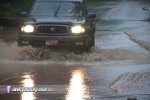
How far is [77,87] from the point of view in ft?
31.8

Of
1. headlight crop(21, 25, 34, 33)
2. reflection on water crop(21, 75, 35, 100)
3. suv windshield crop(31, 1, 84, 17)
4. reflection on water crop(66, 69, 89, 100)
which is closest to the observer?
reflection on water crop(21, 75, 35, 100)

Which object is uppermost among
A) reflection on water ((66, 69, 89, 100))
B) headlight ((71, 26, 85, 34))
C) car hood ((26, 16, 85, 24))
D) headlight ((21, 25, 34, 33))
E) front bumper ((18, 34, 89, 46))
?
car hood ((26, 16, 85, 24))

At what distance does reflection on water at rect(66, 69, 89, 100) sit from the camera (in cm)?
876

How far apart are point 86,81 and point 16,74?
1843mm

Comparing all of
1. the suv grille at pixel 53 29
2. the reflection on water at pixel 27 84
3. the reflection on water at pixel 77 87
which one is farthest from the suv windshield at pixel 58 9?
the reflection on water at pixel 27 84

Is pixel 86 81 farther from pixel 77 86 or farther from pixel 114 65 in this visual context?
pixel 114 65

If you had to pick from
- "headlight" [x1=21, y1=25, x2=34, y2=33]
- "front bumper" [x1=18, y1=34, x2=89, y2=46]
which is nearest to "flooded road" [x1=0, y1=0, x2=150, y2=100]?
"front bumper" [x1=18, y1=34, x2=89, y2=46]

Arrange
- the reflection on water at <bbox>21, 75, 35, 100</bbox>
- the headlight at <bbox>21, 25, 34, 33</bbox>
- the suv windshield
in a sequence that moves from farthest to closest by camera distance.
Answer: the suv windshield, the headlight at <bbox>21, 25, 34, 33</bbox>, the reflection on water at <bbox>21, 75, 35, 100</bbox>

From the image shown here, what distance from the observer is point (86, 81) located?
34.4 feet

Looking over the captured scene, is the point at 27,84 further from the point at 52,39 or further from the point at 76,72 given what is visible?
the point at 52,39

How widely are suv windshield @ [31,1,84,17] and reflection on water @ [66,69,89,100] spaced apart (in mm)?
3902

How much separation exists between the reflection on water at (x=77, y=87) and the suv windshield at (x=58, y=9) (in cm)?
390

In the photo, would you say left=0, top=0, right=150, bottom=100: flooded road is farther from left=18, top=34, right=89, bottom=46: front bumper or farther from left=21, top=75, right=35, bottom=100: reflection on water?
left=18, top=34, right=89, bottom=46: front bumper

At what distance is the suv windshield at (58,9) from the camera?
1529cm
